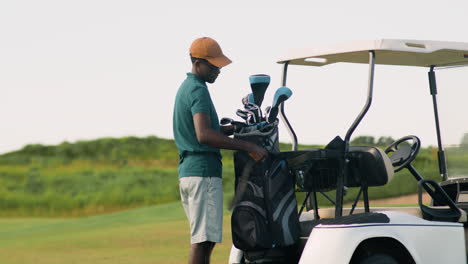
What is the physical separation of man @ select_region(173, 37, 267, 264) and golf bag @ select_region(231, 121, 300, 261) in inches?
5.3

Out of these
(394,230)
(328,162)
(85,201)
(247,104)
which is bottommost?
(85,201)

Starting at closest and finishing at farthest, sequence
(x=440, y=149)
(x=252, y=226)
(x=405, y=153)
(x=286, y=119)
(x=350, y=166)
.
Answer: (x=252, y=226) → (x=350, y=166) → (x=405, y=153) → (x=286, y=119) → (x=440, y=149)

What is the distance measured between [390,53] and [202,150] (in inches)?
59.0

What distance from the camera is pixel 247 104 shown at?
564 cm

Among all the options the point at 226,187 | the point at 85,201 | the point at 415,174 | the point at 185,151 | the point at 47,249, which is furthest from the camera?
the point at 85,201

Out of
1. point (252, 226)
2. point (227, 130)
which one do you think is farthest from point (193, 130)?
point (252, 226)

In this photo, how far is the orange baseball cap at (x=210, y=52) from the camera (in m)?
5.40

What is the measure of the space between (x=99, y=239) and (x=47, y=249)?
4.24 ft

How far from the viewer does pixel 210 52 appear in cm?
540

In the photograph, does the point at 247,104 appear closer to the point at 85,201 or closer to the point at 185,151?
the point at 185,151

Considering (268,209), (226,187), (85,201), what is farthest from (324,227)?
(85,201)

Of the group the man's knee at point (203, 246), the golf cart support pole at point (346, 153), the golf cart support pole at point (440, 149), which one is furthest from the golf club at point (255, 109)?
the golf cart support pole at point (440, 149)

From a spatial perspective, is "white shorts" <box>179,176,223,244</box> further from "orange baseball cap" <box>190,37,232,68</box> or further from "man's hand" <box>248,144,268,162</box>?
"orange baseball cap" <box>190,37,232,68</box>

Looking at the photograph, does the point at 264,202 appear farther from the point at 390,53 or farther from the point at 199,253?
the point at 390,53
